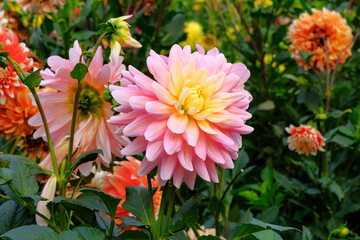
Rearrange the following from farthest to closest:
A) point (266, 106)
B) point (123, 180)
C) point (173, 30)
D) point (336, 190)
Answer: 1. point (173, 30)
2. point (266, 106)
3. point (336, 190)
4. point (123, 180)

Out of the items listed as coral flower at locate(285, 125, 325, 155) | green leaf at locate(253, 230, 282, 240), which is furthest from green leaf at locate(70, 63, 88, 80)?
coral flower at locate(285, 125, 325, 155)

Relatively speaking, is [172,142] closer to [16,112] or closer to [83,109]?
[83,109]

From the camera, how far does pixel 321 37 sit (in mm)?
1377

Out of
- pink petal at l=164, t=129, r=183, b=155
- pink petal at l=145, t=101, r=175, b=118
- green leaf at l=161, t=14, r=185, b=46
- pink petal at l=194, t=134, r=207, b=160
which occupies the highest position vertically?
pink petal at l=145, t=101, r=175, b=118

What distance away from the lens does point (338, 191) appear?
3.58ft

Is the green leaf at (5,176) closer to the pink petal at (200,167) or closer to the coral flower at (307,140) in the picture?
the pink petal at (200,167)

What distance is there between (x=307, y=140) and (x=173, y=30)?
659mm

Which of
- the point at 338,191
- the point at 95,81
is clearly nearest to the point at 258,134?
the point at 338,191

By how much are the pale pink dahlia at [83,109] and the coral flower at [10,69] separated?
135mm

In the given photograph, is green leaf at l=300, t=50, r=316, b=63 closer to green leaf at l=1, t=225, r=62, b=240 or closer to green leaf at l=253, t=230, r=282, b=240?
green leaf at l=253, t=230, r=282, b=240

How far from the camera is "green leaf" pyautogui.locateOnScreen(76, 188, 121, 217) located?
62 cm

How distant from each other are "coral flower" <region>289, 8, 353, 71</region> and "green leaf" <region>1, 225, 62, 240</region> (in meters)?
1.02

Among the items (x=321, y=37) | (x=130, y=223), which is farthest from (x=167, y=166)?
(x=321, y=37)

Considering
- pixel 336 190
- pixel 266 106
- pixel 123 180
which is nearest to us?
pixel 123 180
